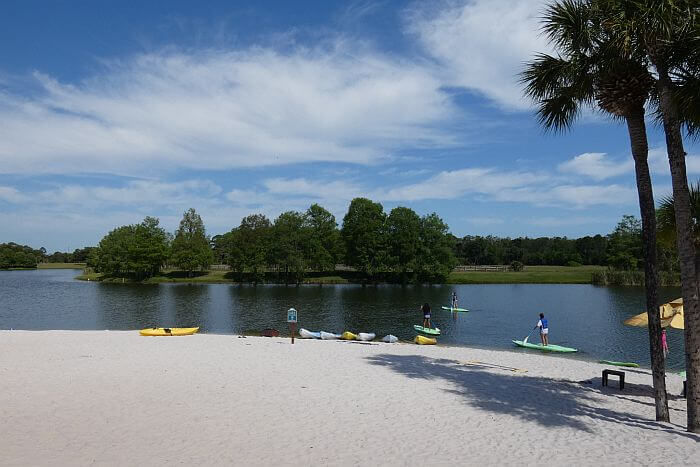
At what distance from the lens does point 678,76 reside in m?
11.0

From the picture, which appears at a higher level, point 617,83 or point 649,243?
point 617,83

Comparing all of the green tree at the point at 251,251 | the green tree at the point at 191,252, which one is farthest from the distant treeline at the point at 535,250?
the green tree at the point at 191,252

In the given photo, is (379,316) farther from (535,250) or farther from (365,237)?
(535,250)

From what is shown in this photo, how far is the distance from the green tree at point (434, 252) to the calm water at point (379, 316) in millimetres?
23187

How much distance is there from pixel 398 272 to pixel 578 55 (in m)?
77.9

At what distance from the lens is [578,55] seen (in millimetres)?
11453

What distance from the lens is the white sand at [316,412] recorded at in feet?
30.1

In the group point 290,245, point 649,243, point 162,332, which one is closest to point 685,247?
point 649,243

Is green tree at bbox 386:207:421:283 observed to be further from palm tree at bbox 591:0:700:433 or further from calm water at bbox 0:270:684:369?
palm tree at bbox 591:0:700:433

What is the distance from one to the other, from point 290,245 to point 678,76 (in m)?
87.2

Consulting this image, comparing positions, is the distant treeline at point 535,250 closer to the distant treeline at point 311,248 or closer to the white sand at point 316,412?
the distant treeline at point 311,248

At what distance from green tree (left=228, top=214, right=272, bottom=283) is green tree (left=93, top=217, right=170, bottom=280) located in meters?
15.5

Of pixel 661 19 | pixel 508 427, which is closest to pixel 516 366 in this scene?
pixel 508 427

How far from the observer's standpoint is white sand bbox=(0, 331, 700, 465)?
9.16 metres
